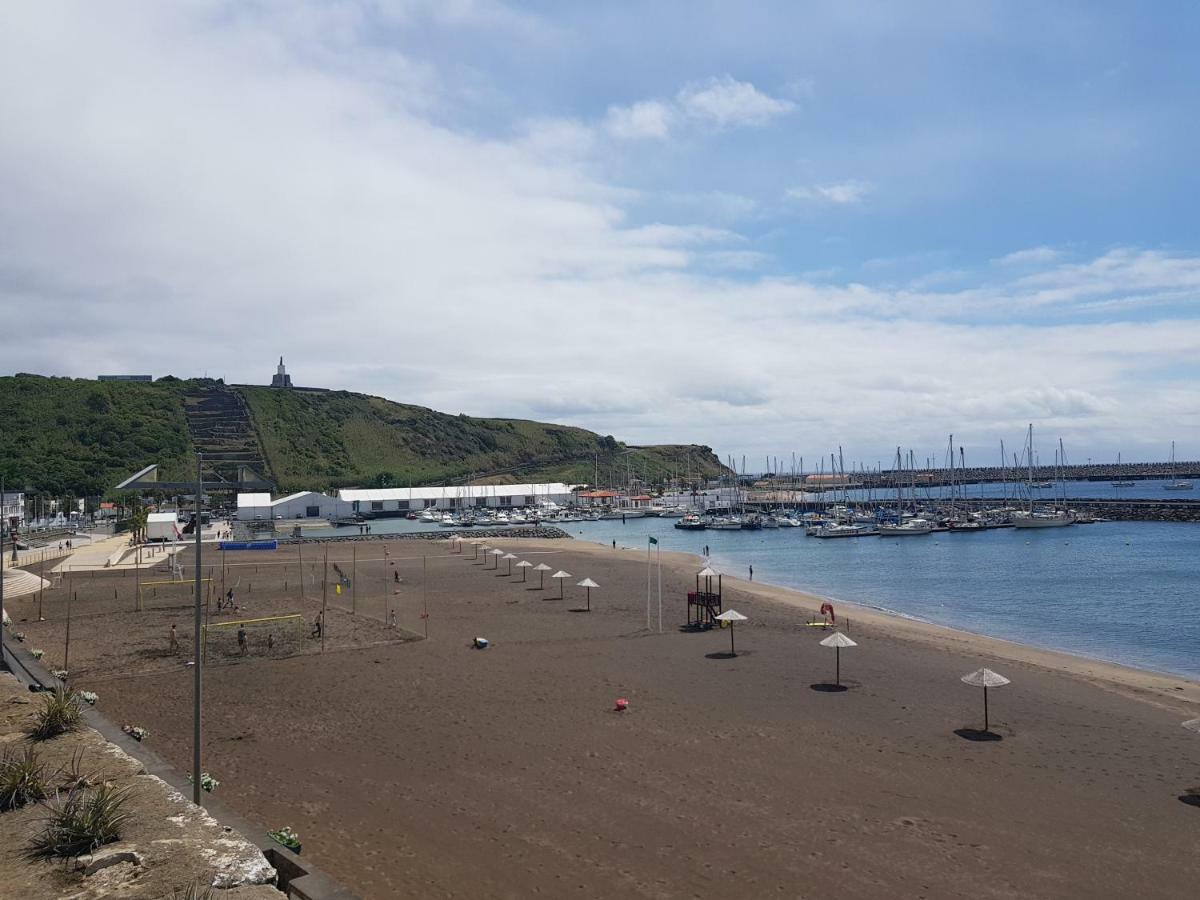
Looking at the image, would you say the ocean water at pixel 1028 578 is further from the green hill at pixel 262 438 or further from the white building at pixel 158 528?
the green hill at pixel 262 438

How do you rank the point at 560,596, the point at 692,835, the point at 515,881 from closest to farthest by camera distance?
1. the point at 515,881
2. the point at 692,835
3. the point at 560,596

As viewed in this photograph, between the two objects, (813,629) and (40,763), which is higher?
(40,763)

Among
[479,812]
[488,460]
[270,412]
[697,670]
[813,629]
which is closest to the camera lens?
[479,812]

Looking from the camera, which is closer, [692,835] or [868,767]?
[692,835]

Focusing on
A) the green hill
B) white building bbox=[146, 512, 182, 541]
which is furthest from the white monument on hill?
white building bbox=[146, 512, 182, 541]

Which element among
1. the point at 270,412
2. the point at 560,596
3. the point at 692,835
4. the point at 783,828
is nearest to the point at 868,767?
the point at 783,828

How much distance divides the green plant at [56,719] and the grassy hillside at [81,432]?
107861mm

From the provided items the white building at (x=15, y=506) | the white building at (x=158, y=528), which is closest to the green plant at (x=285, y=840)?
the white building at (x=158, y=528)

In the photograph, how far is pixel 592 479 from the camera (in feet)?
596

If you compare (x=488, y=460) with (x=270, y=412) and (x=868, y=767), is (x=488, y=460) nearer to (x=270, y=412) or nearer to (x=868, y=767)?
(x=270, y=412)

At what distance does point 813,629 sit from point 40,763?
25.4 meters

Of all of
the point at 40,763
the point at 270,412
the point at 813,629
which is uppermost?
the point at 270,412

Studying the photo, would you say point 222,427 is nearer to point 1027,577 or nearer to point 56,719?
point 1027,577

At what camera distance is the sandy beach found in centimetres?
1158
